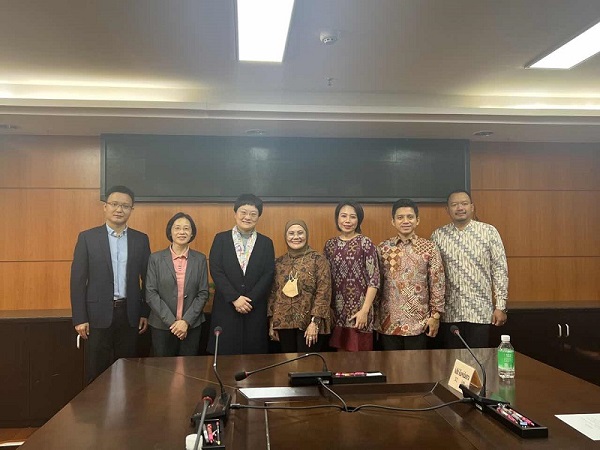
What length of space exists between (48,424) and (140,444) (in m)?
0.36

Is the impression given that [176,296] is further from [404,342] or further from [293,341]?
[404,342]

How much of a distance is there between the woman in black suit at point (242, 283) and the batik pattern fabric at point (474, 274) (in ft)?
4.12

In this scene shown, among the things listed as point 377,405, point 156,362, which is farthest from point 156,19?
point 377,405

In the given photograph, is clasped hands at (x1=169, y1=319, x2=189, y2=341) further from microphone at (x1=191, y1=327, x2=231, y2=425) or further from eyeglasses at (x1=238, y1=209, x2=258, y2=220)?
microphone at (x1=191, y1=327, x2=231, y2=425)

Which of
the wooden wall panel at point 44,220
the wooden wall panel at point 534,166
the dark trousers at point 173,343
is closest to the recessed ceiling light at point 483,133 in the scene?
the wooden wall panel at point 534,166

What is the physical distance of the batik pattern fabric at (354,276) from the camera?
2.96 meters

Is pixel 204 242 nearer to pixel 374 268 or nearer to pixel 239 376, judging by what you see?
pixel 374 268

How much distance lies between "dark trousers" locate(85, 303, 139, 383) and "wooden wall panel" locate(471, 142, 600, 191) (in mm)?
3229

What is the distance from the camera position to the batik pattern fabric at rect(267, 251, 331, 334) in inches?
114

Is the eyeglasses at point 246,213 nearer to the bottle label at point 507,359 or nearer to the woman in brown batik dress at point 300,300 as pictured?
the woman in brown batik dress at point 300,300

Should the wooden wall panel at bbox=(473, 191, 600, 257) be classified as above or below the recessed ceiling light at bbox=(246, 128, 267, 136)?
below

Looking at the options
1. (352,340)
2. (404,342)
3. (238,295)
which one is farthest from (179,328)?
(404,342)

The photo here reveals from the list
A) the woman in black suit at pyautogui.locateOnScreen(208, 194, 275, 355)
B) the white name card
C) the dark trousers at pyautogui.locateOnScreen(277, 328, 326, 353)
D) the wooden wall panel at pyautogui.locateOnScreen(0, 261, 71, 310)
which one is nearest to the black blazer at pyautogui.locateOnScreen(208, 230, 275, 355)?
the woman in black suit at pyautogui.locateOnScreen(208, 194, 275, 355)

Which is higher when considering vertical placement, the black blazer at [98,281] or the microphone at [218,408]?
the black blazer at [98,281]
